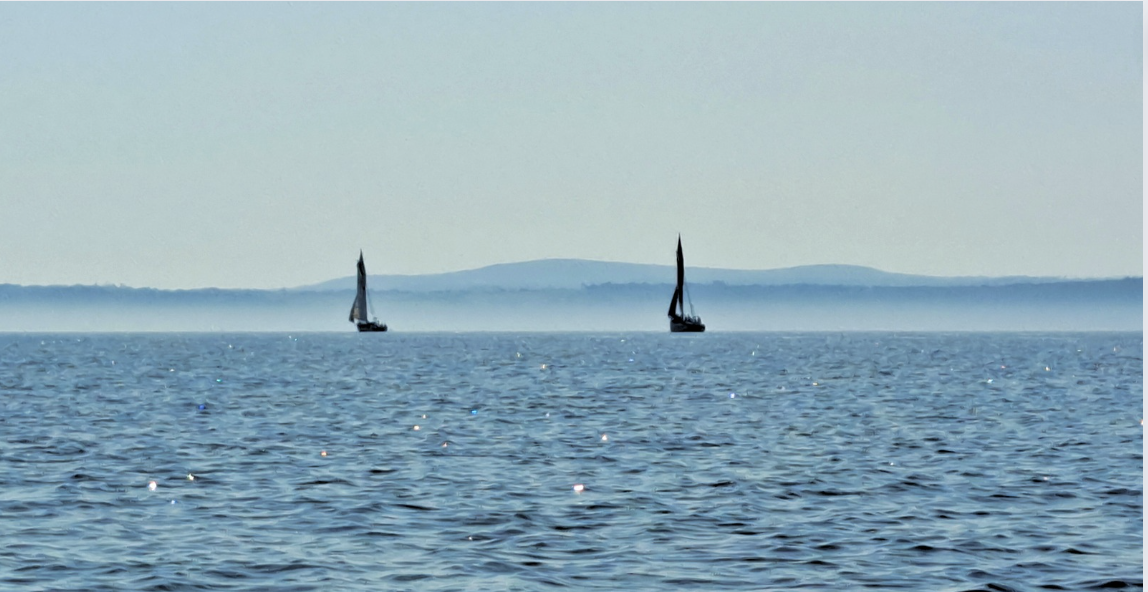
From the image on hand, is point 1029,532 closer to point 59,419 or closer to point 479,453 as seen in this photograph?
point 479,453

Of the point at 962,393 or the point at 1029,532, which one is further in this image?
the point at 962,393

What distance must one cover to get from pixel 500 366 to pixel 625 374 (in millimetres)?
20315

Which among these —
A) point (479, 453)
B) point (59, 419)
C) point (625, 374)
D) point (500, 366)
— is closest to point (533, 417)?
point (479, 453)

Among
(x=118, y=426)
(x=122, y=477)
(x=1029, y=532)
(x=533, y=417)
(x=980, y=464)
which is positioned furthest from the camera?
(x=533, y=417)

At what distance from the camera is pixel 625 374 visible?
90.9m

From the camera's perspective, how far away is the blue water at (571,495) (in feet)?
69.8

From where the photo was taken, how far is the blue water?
21.3 meters

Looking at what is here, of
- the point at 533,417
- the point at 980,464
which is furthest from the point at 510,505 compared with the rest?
the point at 533,417

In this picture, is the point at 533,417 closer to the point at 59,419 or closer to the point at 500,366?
the point at 59,419

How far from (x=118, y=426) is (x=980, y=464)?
86.7 feet

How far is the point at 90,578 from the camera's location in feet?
67.6

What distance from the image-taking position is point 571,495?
94.2 ft

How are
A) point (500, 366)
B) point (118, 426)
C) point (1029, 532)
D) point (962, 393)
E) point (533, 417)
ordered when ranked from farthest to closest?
1. point (500, 366)
2. point (962, 393)
3. point (533, 417)
4. point (118, 426)
5. point (1029, 532)

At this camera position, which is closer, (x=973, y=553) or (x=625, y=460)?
(x=973, y=553)
